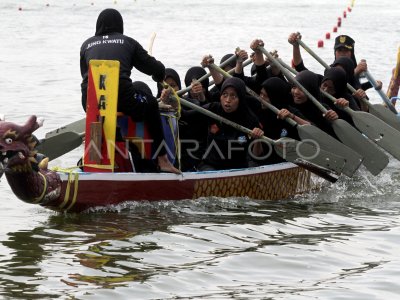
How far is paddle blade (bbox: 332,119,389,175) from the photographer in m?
11.6

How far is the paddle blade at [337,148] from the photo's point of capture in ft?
36.8

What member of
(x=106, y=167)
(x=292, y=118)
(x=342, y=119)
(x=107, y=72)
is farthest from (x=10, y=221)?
(x=342, y=119)

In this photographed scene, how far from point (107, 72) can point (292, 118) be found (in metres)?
2.86

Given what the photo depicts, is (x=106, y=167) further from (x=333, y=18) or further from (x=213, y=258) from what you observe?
(x=333, y=18)

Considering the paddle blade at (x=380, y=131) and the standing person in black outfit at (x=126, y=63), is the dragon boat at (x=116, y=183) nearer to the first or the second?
the standing person in black outfit at (x=126, y=63)

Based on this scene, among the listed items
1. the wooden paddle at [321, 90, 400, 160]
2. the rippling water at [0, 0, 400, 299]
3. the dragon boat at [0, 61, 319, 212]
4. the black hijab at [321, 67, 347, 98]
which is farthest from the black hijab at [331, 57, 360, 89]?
the dragon boat at [0, 61, 319, 212]

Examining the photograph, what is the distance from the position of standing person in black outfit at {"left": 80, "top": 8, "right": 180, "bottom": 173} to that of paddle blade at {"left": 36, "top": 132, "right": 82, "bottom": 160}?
0.68 meters

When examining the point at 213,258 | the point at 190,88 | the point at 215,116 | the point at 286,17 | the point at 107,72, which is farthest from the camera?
the point at 286,17

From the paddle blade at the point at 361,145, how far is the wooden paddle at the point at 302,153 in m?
A: 0.50

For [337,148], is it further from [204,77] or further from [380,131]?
[204,77]

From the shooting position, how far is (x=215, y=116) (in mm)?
10695

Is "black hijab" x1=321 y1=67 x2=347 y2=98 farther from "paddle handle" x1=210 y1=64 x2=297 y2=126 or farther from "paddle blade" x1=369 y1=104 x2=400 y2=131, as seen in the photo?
"paddle handle" x1=210 y1=64 x2=297 y2=126

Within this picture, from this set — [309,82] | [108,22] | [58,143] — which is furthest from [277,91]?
[58,143]

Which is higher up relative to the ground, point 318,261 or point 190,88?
point 190,88
